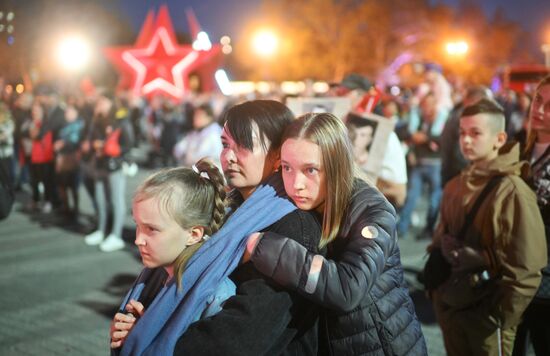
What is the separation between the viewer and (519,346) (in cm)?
325

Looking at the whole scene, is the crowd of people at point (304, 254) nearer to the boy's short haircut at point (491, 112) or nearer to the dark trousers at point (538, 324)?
the dark trousers at point (538, 324)

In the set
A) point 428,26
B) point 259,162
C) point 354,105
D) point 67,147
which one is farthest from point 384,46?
point 259,162

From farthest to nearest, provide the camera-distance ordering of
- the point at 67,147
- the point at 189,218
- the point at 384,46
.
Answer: the point at 384,46 < the point at 67,147 < the point at 189,218

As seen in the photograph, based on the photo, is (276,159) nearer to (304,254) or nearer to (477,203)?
(304,254)

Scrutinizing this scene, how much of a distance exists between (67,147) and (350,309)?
28.8 feet

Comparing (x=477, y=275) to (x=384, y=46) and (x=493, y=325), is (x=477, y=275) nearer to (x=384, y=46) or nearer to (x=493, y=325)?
(x=493, y=325)

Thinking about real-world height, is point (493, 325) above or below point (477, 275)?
below

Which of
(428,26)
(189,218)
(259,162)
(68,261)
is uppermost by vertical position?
(428,26)

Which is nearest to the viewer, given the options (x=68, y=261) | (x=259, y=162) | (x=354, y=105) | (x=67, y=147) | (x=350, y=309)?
(x=350, y=309)

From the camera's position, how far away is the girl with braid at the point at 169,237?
175cm

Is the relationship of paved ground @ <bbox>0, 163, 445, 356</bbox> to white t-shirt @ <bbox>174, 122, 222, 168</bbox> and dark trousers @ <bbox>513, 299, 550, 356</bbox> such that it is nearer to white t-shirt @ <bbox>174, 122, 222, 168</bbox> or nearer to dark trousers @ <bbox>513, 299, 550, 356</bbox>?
dark trousers @ <bbox>513, 299, 550, 356</bbox>

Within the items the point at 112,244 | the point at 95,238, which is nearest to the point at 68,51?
the point at 95,238

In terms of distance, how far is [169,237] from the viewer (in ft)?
6.09

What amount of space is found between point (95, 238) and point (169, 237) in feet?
22.1
